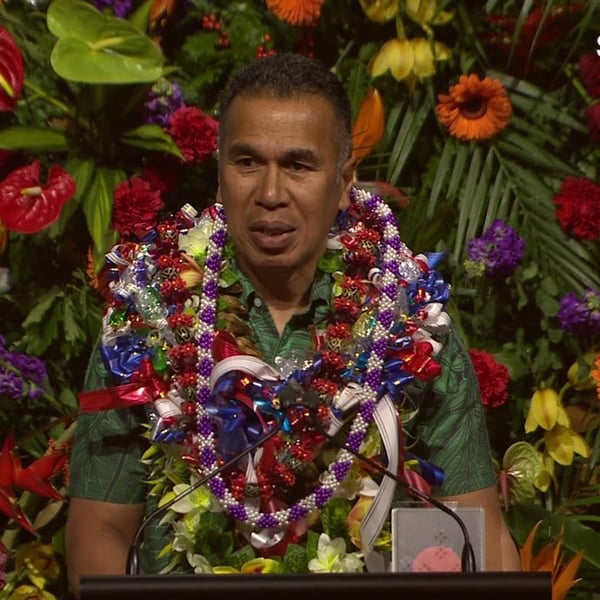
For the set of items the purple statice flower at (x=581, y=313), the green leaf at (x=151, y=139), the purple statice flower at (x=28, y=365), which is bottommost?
the purple statice flower at (x=28, y=365)

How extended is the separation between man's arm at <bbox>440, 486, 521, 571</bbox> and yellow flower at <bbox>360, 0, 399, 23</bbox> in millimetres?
1209

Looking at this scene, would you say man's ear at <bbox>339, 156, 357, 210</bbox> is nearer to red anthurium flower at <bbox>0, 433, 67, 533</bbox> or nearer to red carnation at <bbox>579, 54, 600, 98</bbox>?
red anthurium flower at <bbox>0, 433, 67, 533</bbox>

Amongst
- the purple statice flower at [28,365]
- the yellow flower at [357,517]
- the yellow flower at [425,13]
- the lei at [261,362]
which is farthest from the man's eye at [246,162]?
the yellow flower at [425,13]

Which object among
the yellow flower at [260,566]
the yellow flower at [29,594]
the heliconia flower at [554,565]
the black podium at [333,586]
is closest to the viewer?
the black podium at [333,586]

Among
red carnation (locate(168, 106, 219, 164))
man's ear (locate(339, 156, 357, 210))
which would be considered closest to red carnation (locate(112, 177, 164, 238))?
red carnation (locate(168, 106, 219, 164))

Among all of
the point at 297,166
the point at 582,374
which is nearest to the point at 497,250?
the point at 582,374

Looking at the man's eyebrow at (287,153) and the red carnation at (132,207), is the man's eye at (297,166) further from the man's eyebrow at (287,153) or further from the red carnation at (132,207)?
the red carnation at (132,207)

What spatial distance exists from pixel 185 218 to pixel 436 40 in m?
0.99

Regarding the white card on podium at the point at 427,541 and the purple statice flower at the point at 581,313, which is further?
the purple statice flower at the point at 581,313

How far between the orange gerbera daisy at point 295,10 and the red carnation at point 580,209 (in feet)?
2.12

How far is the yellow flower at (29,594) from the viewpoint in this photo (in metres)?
2.54

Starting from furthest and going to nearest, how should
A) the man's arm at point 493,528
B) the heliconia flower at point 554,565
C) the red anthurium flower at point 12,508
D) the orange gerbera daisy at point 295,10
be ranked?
1. the orange gerbera daisy at point 295,10
2. the red anthurium flower at point 12,508
3. the heliconia flower at point 554,565
4. the man's arm at point 493,528

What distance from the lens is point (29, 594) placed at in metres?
2.55

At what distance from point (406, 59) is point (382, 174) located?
0.82 ft
